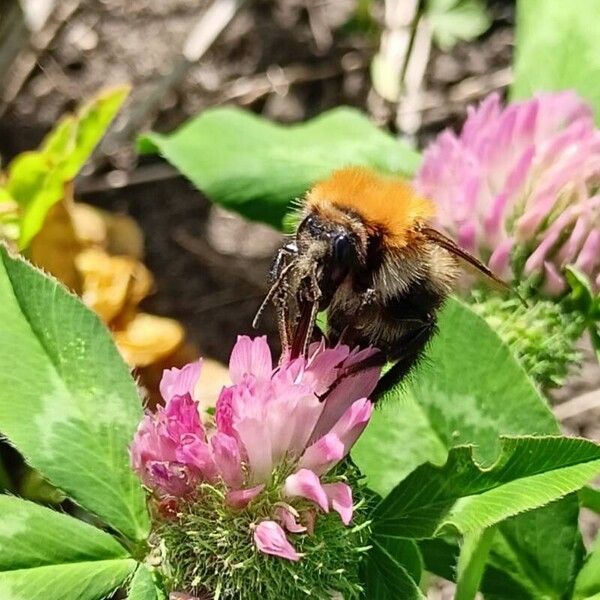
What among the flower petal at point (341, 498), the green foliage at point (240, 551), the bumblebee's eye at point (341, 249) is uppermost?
the bumblebee's eye at point (341, 249)

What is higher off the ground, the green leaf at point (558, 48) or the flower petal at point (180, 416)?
the green leaf at point (558, 48)

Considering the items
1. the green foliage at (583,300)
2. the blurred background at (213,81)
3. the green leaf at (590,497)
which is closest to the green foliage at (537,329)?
the green foliage at (583,300)

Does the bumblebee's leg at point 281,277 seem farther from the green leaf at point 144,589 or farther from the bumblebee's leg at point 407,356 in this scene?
the green leaf at point 144,589

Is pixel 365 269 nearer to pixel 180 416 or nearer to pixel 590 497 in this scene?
pixel 180 416

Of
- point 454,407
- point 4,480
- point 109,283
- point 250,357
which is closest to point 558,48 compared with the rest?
point 454,407

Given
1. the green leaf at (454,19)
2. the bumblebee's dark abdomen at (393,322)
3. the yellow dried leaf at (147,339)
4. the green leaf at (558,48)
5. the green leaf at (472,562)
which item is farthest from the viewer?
the green leaf at (454,19)

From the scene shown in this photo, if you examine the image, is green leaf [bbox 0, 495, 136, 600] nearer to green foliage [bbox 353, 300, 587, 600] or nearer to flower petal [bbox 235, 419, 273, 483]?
flower petal [bbox 235, 419, 273, 483]

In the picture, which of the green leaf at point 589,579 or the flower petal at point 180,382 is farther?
the green leaf at point 589,579
